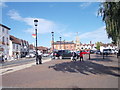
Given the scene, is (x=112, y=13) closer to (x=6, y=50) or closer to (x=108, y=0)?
(x=108, y=0)

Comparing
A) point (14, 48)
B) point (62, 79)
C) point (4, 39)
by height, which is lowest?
point (62, 79)

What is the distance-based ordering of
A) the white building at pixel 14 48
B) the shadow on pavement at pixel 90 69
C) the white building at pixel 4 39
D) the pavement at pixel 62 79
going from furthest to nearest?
the white building at pixel 14 48 < the white building at pixel 4 39 < the shadow on pavement at pixel 90 69 < the pavement at pixel 62 79

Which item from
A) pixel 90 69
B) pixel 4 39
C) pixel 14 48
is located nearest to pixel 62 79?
pixel 90 69

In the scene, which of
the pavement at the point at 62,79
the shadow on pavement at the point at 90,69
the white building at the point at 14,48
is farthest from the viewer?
the white building at the point at 14,48

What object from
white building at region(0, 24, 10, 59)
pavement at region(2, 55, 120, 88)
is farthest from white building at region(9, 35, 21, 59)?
pavement at region(2, 55, 120, 88)

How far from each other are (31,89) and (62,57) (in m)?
25.3

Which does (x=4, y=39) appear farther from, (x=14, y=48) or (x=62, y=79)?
(x=62, y=79)

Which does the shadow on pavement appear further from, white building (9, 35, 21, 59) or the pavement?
white building (9, 35, 21, 59)

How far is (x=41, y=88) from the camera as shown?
7.26 m

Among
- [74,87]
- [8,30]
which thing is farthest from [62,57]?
[8,30]

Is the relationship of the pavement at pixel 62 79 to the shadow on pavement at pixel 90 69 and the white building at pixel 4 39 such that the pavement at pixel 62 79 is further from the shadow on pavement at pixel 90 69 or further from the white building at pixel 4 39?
the white building at pixel 4 39

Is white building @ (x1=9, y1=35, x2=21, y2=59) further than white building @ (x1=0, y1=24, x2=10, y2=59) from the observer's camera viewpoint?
Yes

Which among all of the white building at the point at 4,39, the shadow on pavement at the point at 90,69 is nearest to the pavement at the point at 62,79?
the shadow on pavement at the point at 90,69

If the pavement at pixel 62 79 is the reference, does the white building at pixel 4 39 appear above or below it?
above
